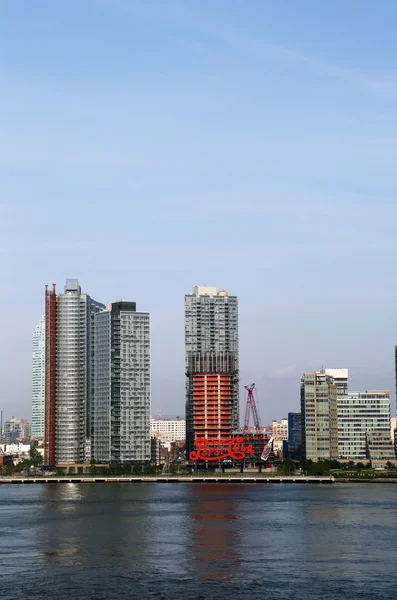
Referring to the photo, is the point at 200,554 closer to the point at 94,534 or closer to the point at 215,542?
the point at 215,542

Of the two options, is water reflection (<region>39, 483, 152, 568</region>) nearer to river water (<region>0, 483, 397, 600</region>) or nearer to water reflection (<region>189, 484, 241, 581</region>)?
river water (<region>0, 483, 397, 600</region>)

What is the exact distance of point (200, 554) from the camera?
107m

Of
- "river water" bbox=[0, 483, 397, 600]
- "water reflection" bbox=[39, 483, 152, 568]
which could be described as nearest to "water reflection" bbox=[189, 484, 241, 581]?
"river water" bbox=[0, 483, 397, 600]

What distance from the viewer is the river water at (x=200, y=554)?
85562 mm

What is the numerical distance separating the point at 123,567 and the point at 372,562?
84.1 feet

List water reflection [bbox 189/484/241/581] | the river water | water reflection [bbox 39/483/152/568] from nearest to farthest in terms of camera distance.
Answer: the river water
water reflection [bbox 189/484/241/581]
water reflection [bbox 39/483/152/568]

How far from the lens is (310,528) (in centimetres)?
13550

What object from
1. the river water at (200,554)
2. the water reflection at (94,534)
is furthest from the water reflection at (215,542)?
the water reflection at (94,534)

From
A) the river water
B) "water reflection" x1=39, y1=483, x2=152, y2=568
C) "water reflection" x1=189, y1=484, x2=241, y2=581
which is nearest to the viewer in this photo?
the river water

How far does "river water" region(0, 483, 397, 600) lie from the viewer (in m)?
85.6

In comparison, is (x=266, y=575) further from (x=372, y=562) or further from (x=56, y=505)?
(x=56, y=505)

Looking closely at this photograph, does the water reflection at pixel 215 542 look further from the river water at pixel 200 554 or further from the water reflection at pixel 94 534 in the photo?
the water reflection at pixel 94 534

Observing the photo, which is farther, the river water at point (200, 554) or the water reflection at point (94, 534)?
the water reflection at point (94, 534)

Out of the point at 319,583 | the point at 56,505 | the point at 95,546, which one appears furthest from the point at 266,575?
the point at 56,505
